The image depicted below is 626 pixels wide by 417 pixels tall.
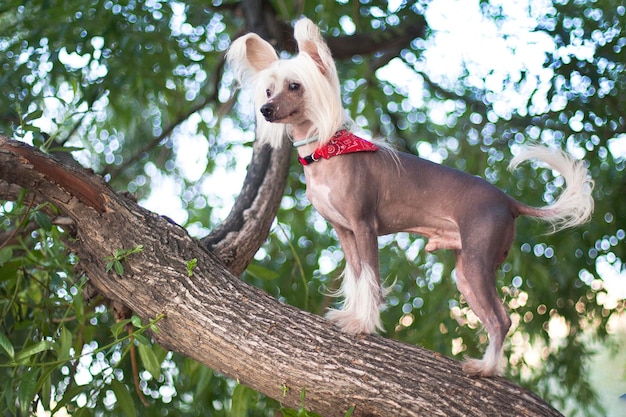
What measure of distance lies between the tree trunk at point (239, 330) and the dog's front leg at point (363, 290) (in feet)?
0.17

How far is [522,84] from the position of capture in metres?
4.05

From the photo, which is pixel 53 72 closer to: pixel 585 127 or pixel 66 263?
pixel 66 263

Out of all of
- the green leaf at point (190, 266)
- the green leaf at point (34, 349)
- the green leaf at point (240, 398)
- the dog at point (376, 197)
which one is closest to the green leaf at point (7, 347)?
the green leaf at point (34, 349)

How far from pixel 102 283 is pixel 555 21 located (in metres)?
2.55

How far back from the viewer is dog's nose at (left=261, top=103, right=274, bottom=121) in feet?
7.78

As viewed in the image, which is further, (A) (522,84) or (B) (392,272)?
(B) (392,272)

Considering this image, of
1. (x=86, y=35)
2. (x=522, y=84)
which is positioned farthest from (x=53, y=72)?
(x=522, y=84)

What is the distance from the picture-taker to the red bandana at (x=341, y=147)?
243cm

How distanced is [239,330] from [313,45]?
863 millimetres

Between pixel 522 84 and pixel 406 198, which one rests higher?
pixel 406 198

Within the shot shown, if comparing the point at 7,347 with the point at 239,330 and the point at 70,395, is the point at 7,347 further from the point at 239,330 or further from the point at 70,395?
the point at 239,330

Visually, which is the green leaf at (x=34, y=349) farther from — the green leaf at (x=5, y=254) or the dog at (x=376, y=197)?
the dog at (x=376, y=197)

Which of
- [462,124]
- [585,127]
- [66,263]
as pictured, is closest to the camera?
[66,263]

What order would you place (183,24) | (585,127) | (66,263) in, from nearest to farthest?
1. (66,263)
2. (585,127)
3. (183,24)
